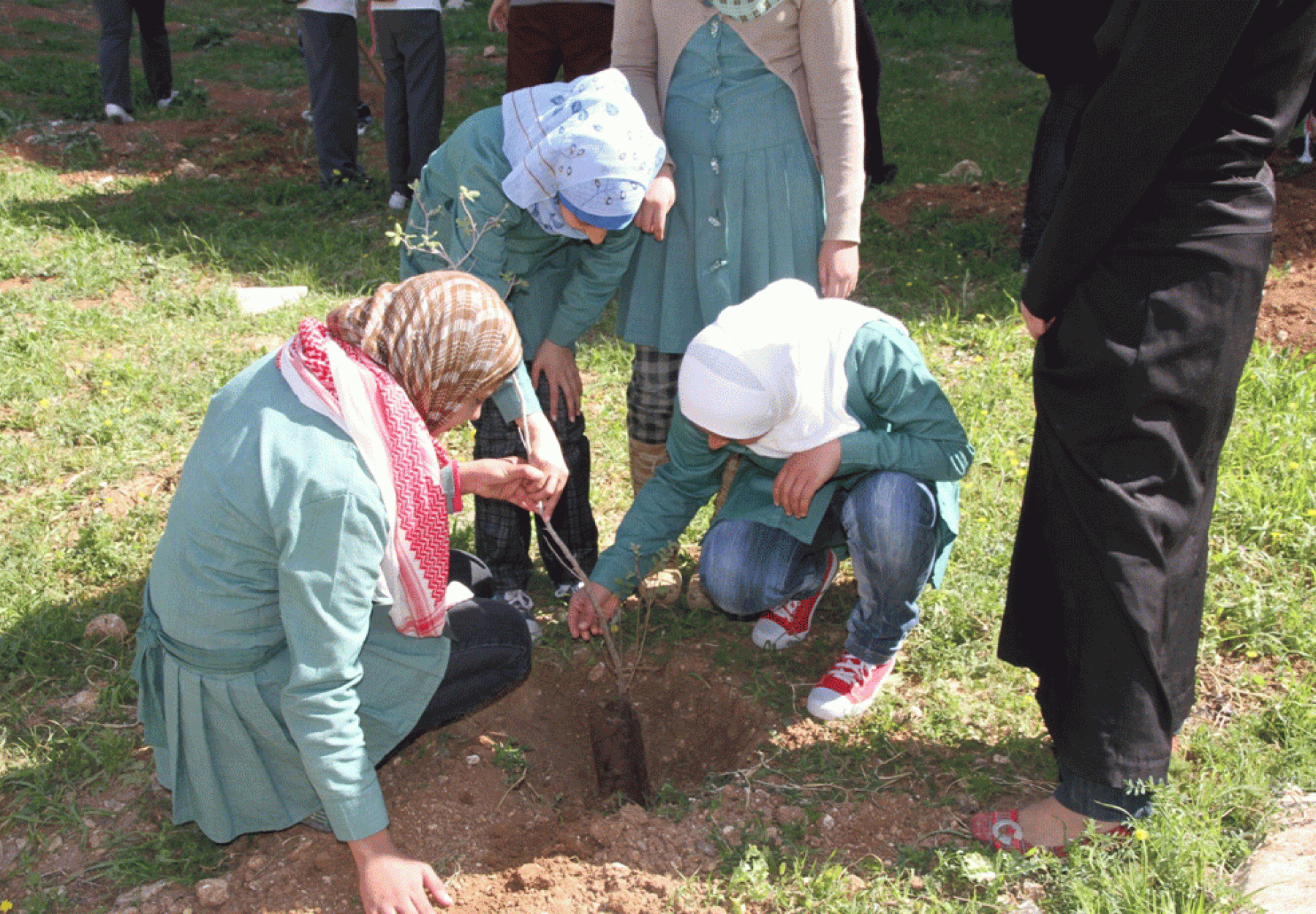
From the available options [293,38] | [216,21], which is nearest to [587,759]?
[293,38]

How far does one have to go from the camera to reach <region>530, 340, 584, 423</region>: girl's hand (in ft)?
8.97

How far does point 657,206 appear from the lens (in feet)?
8.32

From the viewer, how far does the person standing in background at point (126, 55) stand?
738 centimetres

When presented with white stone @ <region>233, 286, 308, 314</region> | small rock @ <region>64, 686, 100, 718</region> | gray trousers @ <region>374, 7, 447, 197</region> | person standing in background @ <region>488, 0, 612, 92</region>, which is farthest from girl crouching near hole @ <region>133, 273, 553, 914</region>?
gray trousers @ <region>374, 7, 447, 197</region>

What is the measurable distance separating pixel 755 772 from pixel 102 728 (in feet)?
5.38

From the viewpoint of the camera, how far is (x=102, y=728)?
262 cm

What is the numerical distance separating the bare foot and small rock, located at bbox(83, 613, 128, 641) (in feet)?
7.80

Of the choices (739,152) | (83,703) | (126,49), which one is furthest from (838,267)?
(126,49)

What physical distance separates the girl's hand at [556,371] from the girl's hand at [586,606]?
52cm

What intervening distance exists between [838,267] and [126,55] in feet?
23.5

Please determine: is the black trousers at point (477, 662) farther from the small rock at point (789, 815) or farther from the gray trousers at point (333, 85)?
the gray trousers at point (333, 85)

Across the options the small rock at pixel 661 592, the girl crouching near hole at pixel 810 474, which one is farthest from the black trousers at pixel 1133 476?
the small rock at pixel 661 592

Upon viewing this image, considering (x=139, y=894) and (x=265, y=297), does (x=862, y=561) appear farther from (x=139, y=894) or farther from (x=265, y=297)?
(x=265, y=297)

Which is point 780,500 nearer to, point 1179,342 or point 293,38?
point 1179,342
